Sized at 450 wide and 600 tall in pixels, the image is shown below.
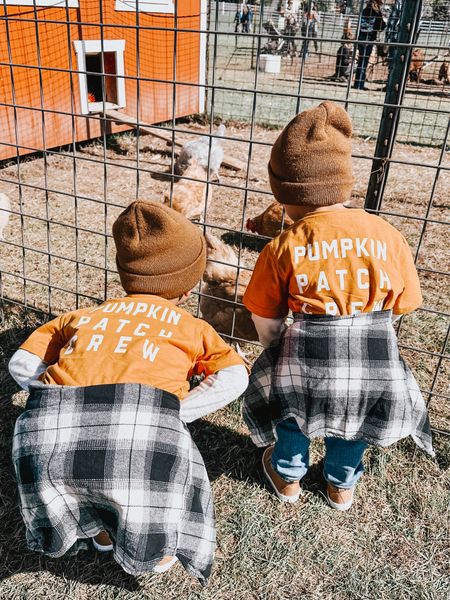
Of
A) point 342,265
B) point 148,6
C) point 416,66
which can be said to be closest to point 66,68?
point 148,6

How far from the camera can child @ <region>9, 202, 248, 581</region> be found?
1363 mm

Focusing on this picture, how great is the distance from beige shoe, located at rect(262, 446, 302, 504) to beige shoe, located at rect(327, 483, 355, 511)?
0.12 m

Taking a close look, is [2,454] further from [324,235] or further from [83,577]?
[324,235]

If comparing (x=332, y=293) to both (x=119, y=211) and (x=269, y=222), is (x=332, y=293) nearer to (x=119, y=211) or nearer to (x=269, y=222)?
(x=269, y=222)

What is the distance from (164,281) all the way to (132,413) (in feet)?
1.35

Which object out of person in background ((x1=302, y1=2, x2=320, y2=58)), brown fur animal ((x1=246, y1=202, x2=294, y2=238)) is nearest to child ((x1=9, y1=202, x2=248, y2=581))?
person in background ((x1=302, y1=2, x2=320, y2=58))

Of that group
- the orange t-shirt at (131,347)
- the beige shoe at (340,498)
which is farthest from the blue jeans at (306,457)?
the orange t-shirt at (131,347)

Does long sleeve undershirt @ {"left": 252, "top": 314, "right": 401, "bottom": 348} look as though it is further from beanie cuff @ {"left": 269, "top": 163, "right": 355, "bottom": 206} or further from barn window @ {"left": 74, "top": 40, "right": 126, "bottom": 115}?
barn window @ {"left": 74, "top": 40, "right": 126, "bottom": 115}

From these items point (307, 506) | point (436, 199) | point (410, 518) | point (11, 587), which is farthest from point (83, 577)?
point (436, 199)

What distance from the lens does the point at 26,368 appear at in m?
1.61

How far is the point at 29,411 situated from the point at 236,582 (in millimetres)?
878

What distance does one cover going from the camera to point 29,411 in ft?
4.67

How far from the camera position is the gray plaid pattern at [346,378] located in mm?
1612

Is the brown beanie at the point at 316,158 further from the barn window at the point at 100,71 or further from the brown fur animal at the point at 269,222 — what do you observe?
the barn window at the point at 100,71
